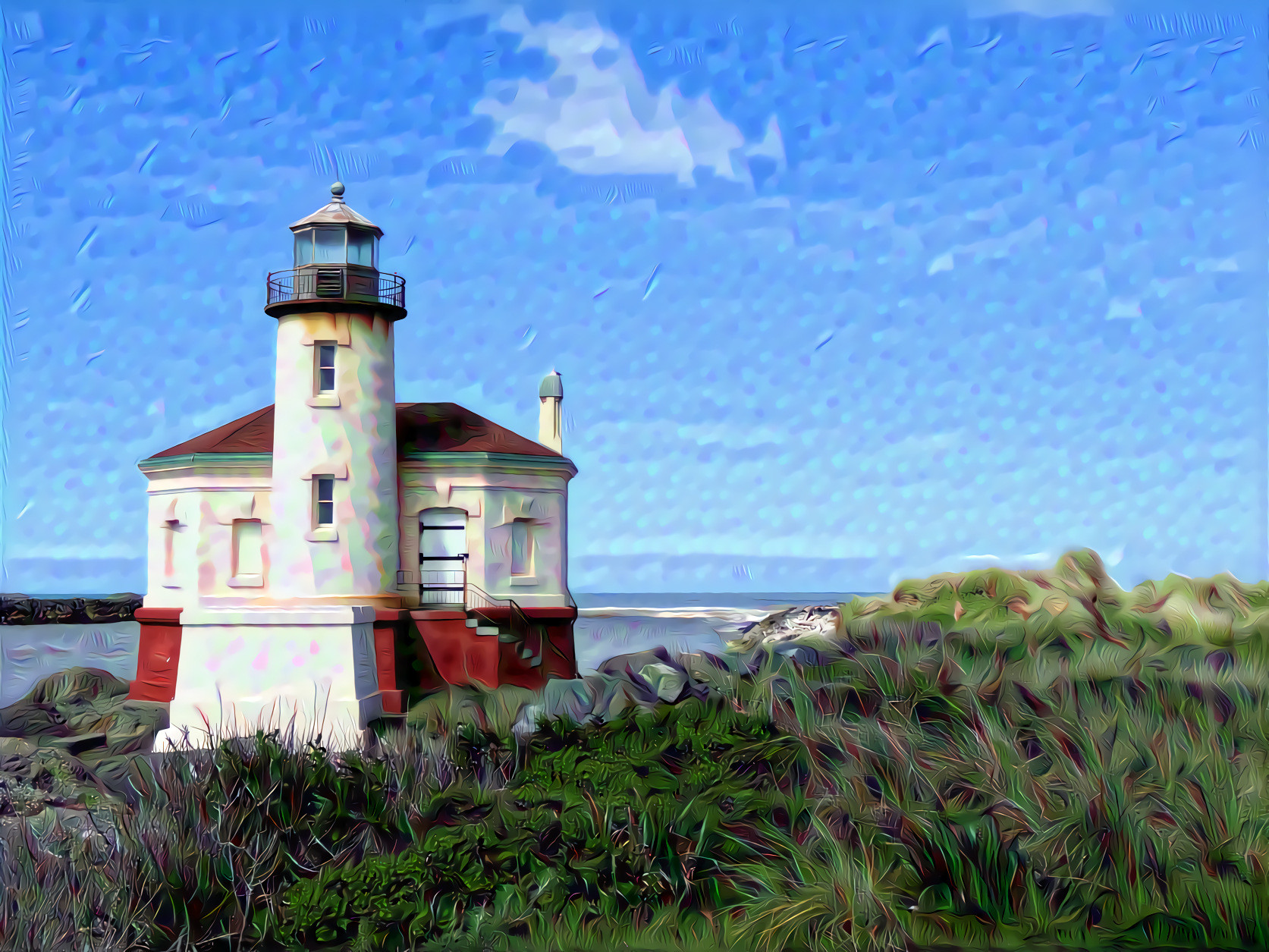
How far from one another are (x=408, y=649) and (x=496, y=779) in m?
12.2

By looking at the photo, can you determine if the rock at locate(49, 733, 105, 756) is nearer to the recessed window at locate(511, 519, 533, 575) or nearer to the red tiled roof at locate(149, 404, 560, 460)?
the red tiled roof at locate(149, 404, 560, 460)

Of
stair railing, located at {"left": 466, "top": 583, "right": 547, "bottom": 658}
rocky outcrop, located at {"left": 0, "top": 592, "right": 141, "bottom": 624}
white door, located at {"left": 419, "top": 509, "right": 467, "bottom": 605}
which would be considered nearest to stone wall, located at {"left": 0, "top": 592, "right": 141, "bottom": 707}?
rocky outcrop, located at {"left": 0, "top": 592, "right": 141, "bottom": 624}

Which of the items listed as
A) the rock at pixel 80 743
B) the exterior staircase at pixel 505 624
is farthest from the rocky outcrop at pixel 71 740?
the exterior staircase at pixel 505 624

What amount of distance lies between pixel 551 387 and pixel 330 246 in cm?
649

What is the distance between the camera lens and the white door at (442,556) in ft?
72.0

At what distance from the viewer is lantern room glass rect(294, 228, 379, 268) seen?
20.6m

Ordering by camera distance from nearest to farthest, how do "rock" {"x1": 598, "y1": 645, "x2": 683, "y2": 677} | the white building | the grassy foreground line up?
the grassy foreground
"rock" {"x1": 598, "y1": 645, "x2": 683, "y2": 677}
the white building

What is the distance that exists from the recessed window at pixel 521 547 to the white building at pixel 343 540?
3 centimetres

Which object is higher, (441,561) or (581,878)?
(441,561)

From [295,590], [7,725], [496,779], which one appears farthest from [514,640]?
[496,779]

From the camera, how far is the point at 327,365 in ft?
67.1

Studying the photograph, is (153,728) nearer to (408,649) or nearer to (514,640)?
(408,649)

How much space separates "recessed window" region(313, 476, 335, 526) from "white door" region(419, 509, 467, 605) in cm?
229

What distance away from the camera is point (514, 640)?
21.9 meters
